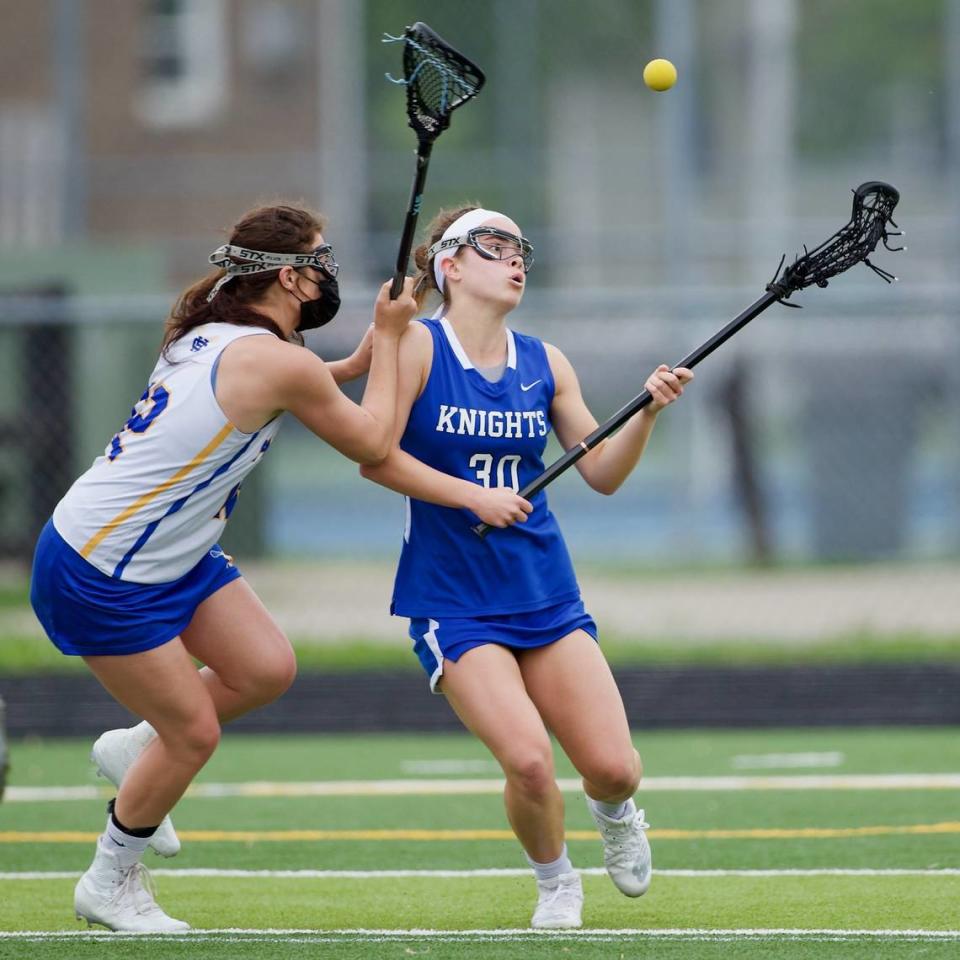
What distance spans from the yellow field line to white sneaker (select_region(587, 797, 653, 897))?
1524 millimetres

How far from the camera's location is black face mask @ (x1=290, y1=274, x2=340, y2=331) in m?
5.41

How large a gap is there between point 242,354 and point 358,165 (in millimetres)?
13159

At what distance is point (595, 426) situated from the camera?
5.68 metres

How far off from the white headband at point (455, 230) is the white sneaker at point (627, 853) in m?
1.61

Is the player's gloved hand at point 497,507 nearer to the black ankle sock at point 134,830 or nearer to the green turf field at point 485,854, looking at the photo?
the green turf field at point 485,854

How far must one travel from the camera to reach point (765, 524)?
49.9 ft

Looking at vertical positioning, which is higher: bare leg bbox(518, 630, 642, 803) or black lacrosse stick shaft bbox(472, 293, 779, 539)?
black lacrosse stick shaft bbox(472, 293, 779, 539)

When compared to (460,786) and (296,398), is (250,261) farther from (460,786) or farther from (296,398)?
(460,786)

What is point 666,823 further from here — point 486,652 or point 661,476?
point 661,476

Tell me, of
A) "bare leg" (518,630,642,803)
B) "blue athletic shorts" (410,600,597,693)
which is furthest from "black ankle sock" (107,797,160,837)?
"bare leg" (518,630,642,803)

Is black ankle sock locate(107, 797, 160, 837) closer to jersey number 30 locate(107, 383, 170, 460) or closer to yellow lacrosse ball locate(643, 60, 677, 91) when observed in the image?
jersey number 30 locate(107, 383, 170, 460)

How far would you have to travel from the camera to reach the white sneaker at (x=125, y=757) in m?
5.57

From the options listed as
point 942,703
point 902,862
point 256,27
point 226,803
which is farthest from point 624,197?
point 902,862

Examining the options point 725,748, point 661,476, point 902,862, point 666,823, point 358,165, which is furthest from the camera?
point 661,476
